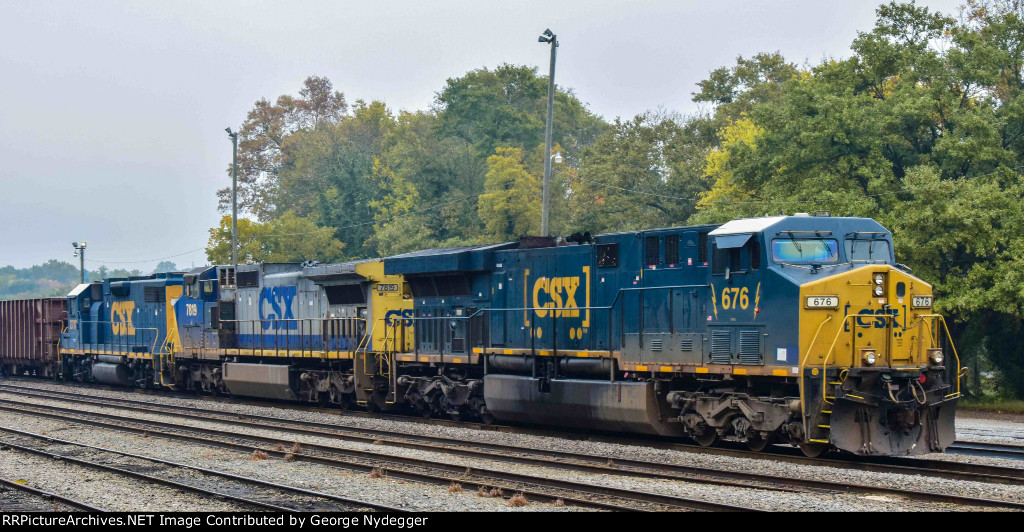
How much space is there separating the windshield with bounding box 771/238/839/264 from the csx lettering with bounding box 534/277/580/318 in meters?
4.03

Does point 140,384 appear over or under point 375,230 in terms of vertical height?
under

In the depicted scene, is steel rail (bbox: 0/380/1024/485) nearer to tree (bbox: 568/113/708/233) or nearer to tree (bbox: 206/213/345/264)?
tree (bbox: 568/113/708/233)

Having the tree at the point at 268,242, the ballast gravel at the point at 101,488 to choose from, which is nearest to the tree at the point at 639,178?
the tree at the point at 268,242

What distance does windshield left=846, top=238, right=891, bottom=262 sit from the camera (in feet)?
44.7

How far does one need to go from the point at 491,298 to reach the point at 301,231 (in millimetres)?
34191

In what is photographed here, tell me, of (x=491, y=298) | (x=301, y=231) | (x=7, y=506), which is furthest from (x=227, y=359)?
(x=301, y=231)

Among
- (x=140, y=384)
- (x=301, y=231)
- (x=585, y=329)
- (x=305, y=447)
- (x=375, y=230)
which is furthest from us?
(x=375, y=230)

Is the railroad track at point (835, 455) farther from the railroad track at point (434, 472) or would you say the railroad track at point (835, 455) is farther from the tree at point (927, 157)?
the tree at point (927, 157)

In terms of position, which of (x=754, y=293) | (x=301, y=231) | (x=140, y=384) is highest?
(x=301, y=231)

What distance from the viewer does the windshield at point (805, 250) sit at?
13297 millimetres

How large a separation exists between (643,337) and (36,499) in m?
8.27

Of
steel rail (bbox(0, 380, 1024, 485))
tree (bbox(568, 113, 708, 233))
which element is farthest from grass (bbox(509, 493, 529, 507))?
tree (bbox(568, 113, 708, 233))

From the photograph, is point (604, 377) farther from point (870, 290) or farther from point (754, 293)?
point (870, 290)
